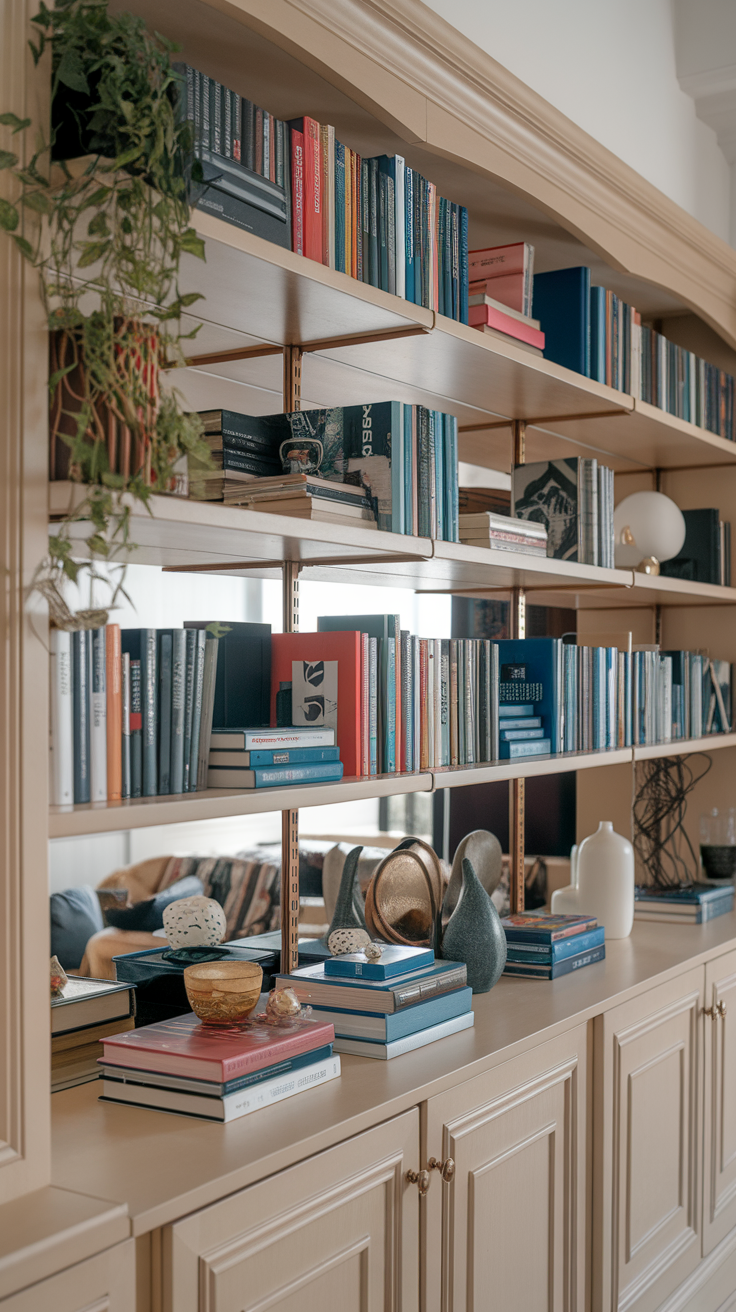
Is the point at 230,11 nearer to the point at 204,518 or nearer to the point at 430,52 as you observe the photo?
the point at 430,52

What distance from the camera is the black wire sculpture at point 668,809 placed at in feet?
10.9

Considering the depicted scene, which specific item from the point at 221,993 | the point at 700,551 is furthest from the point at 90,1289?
the point at 700,551

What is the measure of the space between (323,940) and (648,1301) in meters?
1.05

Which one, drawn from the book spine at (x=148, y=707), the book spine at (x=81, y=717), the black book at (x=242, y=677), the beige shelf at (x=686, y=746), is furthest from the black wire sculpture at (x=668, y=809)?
the book spine at (x=81, y=717)

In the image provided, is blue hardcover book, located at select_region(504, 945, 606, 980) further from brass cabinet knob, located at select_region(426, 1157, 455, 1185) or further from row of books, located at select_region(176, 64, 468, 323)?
row of books, located at select_region(176, 64, 468, 323)

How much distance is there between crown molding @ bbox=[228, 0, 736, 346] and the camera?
5.66 ft

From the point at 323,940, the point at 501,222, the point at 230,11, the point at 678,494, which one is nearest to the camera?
the point at 230,11

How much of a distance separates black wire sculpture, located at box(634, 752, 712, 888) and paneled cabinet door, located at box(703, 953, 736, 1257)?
62 cm

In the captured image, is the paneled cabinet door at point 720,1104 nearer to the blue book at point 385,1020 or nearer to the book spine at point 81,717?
the blue book at point 385,1020

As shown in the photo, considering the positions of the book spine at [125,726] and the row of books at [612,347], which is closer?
the book spine at [125,726]

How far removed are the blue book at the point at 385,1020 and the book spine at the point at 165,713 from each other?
0.48 meters

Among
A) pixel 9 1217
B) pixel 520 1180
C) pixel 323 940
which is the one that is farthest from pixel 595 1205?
pixel 9 1217

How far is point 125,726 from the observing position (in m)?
1.44

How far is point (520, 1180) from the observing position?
1.86 metres
